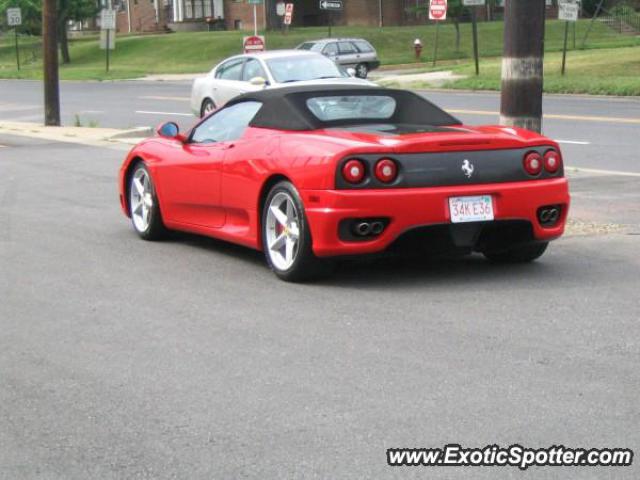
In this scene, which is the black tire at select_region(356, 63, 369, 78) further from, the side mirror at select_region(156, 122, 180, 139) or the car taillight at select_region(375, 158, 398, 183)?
the car taillight at select_region(375, 158, 398, 183)

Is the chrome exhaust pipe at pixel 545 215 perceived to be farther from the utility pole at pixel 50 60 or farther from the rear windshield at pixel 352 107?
the utility pole at pixel 50 60

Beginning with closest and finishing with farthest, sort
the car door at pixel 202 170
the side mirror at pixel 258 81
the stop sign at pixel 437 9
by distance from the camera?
the car door at pixel 202 170, the side mirror at pixel 258 81, the stop sign at pixel 437 9

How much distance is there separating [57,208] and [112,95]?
90.0 feet

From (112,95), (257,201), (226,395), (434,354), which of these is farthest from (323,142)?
(112,95)

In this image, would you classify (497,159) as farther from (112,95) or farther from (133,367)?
(112,95)

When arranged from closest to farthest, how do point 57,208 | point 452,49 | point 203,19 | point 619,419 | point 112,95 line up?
1. point 619,419
2. point 57,208
3. point 112,95
4. point 452,49
5. point 203,19

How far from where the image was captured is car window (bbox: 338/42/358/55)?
46719 millimetres

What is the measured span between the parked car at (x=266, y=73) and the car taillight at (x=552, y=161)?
13.1 metres

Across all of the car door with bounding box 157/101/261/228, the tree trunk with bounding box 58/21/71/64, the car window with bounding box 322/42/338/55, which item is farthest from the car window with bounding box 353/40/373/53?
the car door with bounding box 157/101/261/228

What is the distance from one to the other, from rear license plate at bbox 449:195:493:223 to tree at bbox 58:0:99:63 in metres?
62.2

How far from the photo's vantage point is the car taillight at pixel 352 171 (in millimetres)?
8023

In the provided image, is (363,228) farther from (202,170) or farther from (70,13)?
(70,13)

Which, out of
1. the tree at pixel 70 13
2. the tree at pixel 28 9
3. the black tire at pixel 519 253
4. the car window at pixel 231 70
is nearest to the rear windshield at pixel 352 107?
the black tire at pixel 519 253

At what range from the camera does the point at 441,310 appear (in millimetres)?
7527
